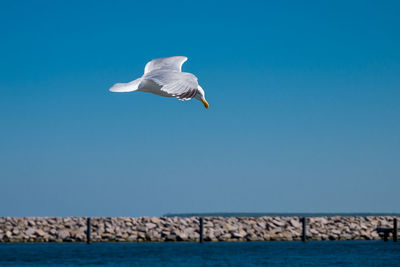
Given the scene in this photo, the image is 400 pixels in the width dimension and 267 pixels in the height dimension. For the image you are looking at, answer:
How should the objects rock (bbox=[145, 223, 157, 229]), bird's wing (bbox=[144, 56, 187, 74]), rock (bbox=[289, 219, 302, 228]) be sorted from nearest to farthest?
bird's wing (bbox=[144, 56, 187, 74])
rock (bbox=[145, 223, 157, 229])
rock (bbox=[289, 219, 302, 228])

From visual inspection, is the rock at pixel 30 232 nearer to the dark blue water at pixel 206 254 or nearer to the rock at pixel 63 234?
the dark blue water at pixel 206 254

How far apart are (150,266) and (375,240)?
63.3ft

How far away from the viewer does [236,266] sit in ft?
92.9

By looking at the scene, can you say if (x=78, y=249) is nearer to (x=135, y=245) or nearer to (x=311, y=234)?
(x=135, y=245)

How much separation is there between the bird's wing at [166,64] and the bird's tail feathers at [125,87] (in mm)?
1192

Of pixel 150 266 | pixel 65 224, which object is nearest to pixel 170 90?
pixel 150 266

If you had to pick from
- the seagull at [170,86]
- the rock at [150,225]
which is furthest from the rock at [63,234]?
the seagull at [170,86]

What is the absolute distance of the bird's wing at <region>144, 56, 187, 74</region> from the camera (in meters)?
8.99

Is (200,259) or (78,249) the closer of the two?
(200,259)

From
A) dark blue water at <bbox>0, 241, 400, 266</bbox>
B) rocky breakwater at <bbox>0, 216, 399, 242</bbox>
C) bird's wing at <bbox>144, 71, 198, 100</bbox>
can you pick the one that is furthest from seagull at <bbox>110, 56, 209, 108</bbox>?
rocky breakwater at <bbox>0, 216, 399, 242</bbox>

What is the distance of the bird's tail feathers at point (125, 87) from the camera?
7.25 metres

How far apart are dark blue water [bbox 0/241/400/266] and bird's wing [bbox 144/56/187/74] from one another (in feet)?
65.5

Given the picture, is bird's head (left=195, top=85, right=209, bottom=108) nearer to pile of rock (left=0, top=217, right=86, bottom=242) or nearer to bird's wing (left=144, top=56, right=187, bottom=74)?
bird's wing (left=144, top=56, right=187, bottom=74)

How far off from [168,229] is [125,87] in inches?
1296
